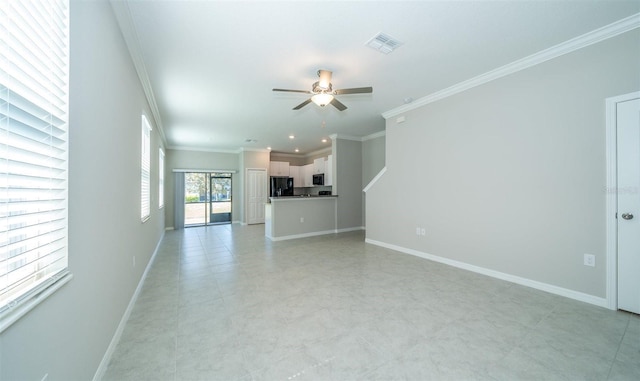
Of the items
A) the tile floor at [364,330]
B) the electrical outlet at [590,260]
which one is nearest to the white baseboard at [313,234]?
the tile floor at [364,330]

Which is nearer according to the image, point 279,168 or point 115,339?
point 115,339

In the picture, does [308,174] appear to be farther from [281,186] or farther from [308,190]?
[281,186]

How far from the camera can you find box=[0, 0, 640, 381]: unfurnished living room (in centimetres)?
114

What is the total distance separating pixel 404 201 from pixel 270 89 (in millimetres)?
3081

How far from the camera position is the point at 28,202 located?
97cm

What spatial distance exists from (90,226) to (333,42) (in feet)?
8.62

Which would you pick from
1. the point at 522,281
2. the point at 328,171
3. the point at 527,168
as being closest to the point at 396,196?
the point at 527,168

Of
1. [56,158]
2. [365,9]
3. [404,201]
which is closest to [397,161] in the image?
[404,201]

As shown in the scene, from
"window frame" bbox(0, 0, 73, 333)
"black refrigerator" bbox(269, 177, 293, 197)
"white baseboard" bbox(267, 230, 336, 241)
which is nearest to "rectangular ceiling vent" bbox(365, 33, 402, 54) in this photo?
"window frame" bbox(0, 0, 73, 333)

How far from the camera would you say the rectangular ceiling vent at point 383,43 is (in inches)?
99.0

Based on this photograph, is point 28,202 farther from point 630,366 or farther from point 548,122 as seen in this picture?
point 548,122

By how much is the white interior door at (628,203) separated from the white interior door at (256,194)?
26.6 ft

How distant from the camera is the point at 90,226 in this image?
5.09ft

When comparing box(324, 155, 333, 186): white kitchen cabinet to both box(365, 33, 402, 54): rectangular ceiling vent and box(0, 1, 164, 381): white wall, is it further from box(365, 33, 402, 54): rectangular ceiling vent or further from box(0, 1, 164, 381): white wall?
box(0, 1, 164, 381): white wall
